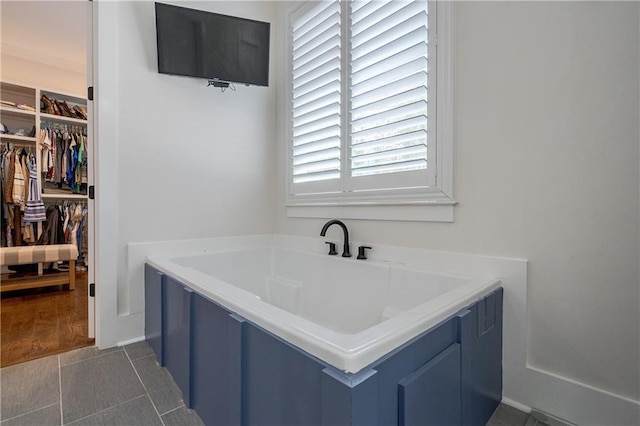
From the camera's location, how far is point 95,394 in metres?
1.34

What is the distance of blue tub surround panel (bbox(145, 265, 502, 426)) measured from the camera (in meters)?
0.67

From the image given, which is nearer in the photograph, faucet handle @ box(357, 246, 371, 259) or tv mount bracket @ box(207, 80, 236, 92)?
faucet handle @ box(357, 246, 371, 259)

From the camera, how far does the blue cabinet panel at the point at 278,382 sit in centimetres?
71

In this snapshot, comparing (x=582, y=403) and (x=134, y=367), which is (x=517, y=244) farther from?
(x=134, y=367)

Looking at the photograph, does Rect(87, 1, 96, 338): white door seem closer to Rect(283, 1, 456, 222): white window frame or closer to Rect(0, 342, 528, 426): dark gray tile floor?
Rect(0, 342, 528, 426): dark gray tile floor

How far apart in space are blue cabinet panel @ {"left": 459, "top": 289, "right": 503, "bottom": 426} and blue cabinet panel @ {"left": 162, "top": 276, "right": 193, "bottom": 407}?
3.46 feet

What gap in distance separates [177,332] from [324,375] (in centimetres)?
102

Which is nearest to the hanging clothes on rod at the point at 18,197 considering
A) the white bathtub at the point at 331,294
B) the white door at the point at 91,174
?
the white door at the point at 91,174

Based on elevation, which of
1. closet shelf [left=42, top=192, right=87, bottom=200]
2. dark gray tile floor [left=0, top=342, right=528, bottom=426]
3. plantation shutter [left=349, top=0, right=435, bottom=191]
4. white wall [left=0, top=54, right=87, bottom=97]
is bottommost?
dark gray tile floor [left=0, top=342, right=528, bottom=426]

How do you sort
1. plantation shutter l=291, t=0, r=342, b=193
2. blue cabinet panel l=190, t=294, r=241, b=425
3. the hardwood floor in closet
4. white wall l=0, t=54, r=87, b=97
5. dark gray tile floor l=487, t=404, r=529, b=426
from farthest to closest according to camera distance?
1. white wall l=0, t=54, r=87, b=97
2. plantation shutter l=291, t=0, r=342, b=193
3. the hardwood floor in closet
4. dark gray tile floor l=487, t=404, r=529, b=426
5. blue cabinet panel l=190, t=294, r=241, b=425

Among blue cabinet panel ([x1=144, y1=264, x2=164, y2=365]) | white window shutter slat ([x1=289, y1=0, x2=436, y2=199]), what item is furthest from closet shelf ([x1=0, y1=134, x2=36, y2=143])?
white window shutter slat ([x1=289, y1=0, x2=436, y2=199])

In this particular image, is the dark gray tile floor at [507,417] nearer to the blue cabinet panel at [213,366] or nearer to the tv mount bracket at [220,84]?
the blue cabinet panel at [213,366]

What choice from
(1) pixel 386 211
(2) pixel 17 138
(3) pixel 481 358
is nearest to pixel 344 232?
(1) pixel 386 211

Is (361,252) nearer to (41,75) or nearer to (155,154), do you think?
(155,154)
